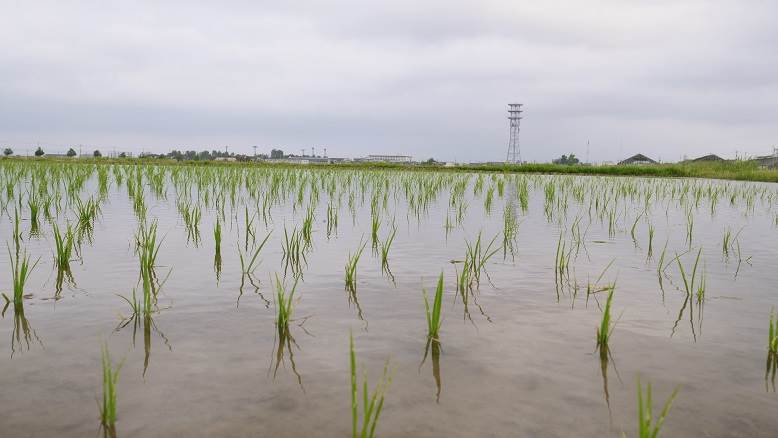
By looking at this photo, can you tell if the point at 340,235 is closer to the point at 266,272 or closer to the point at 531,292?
the point at 266,272

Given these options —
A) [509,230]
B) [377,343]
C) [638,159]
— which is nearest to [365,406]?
[377,343]

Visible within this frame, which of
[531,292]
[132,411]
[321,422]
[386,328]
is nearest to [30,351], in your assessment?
[132,411]

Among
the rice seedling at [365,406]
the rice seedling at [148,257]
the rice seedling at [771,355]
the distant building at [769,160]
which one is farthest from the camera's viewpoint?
the distant building at [769,160]

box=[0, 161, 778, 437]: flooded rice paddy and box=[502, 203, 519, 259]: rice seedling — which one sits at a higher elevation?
box=[502, 203, 519, 259]: rice seedling

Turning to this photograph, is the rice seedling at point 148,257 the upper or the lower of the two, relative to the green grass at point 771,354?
upper

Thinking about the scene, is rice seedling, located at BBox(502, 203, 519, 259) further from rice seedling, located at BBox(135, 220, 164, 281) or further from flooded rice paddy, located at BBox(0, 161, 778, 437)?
rice seedling, located at BBox(135, 220, 164, 281)

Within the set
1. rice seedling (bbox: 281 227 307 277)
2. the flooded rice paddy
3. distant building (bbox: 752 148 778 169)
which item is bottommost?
the flooded rice paddy

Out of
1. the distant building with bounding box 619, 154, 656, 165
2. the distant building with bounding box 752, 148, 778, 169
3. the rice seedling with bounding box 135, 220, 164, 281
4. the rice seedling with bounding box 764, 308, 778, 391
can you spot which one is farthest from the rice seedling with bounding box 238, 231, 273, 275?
the distant building with bounding box 619, 154, 656, 165

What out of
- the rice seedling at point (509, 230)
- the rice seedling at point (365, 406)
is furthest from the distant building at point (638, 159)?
the rice seedling at point (365, 406)

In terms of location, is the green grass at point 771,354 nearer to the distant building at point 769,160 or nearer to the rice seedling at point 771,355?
the rice seedling at point 771,355

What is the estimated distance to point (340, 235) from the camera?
5.11m

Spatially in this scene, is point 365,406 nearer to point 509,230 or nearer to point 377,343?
point 377,343

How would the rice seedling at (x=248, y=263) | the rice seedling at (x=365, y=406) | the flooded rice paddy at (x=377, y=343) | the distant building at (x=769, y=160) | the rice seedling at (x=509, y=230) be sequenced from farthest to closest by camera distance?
the distant building at (x=769, y=160), the rice seedling at (x=509, y=230), the rice seedling at (x=248, y=263), the flooded rice paddy at (x=377, y=343), the rice seedling at (x=365, y=406)

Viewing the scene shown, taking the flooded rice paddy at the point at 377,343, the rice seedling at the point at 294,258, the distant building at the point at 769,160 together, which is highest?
the distant building at the point at 769,160
